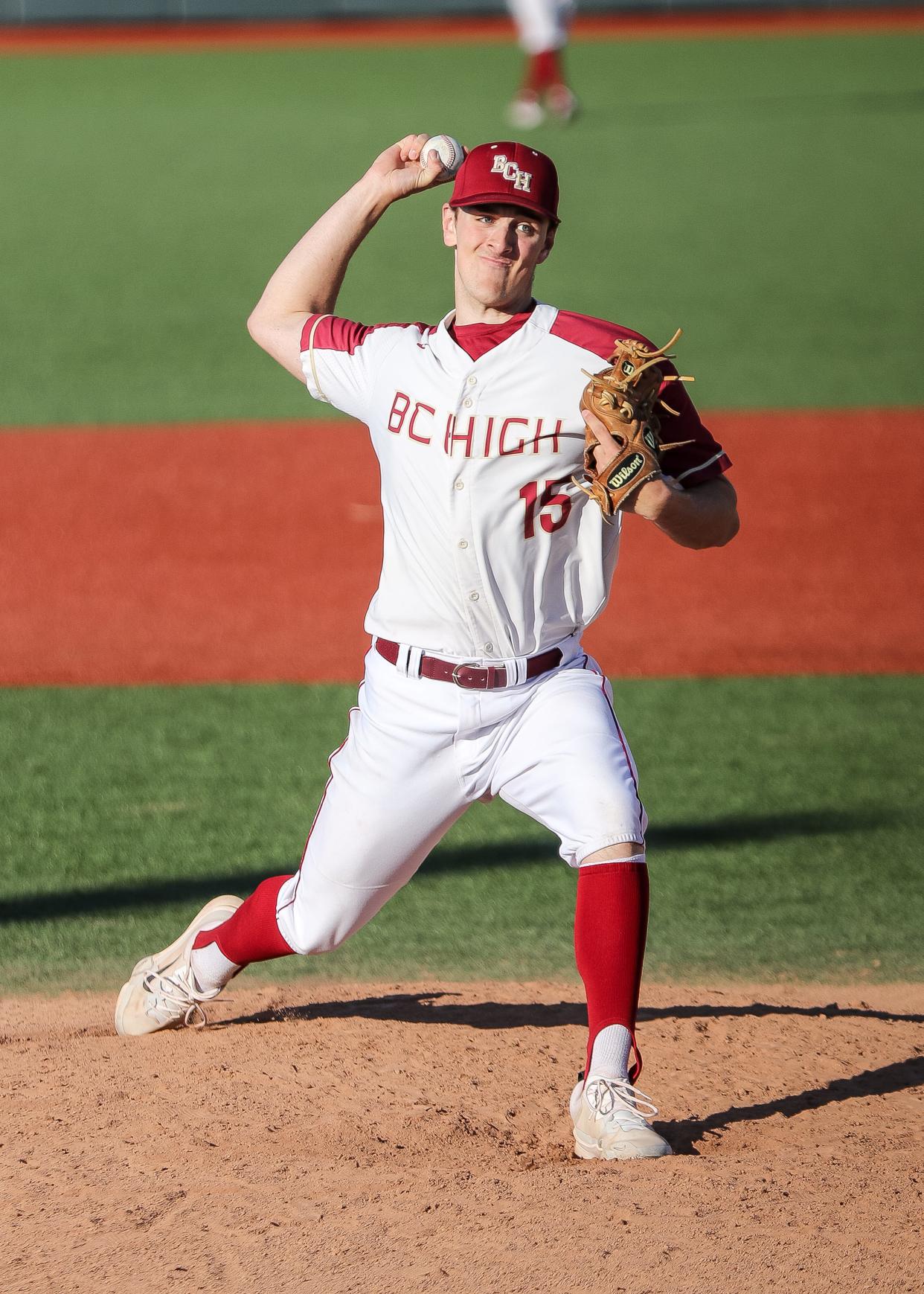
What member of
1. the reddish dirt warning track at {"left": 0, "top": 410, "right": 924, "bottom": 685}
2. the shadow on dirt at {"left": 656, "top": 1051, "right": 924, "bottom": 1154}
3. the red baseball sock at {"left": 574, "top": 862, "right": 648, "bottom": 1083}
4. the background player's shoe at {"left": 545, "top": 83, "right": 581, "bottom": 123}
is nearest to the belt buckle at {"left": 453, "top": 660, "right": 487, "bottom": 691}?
the red baseball sock at {"left": 574, "top": 862, "right": 648, "bottom": 1083}

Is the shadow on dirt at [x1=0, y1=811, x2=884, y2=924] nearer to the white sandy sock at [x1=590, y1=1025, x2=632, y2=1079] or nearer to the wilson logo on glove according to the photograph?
the white sandy sock at [x1=590, y1=1025, x2=632, y2=1079]

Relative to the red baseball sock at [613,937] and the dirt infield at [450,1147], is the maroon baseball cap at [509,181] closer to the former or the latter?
the red baseball sock at [613,937]

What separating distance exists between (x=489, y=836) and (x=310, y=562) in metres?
2.96

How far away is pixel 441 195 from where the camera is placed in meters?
15.5

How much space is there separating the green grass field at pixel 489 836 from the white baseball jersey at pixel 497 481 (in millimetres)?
1430

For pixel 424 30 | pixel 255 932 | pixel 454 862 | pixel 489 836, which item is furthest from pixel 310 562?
pixel 424 30

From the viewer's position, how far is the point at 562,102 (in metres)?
18.6

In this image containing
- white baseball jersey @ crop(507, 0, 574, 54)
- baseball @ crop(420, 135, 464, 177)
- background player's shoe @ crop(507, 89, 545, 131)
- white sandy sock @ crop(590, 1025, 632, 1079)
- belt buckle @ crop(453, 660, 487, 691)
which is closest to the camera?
white sandy sock @ crop(590, 1025, 632, 1079)

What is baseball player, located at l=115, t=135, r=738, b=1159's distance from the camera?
333 cm

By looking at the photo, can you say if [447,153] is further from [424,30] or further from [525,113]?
[424,30]

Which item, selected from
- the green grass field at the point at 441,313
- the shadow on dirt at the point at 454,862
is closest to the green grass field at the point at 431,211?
the green grass field at the point at 441,313

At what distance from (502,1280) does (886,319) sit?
11031 millimetres

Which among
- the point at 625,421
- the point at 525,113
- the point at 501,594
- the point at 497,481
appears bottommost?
the point at 501,594

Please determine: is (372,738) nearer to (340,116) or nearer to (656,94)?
(340,116)
